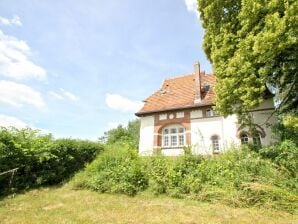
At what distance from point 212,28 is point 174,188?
322 inches

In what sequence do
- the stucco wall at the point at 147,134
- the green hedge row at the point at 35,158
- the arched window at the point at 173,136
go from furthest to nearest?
the stucco wall at the point at 147,134 < the arched window at the point at 173,136 < the green hedge row at the point at 35,158

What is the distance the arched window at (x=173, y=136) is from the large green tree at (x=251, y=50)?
31.8ft

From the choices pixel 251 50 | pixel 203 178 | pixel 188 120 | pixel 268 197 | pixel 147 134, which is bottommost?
pixel 268 197

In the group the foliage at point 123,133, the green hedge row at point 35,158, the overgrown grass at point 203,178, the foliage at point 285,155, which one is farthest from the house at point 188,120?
the foliage at point 123,133

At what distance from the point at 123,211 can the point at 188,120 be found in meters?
14.2

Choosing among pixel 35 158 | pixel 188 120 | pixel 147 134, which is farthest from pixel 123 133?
pixel 35 158

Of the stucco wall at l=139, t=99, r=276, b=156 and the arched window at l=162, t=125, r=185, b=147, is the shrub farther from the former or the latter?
the arched window at l=162, t=125, r=185, b=147

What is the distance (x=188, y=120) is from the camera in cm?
2075

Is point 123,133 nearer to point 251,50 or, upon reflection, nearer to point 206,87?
point 206,87

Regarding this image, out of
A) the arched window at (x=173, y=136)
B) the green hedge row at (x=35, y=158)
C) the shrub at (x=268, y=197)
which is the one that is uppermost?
the arched window at (x=173, y=136)

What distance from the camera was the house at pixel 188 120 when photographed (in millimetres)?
18641

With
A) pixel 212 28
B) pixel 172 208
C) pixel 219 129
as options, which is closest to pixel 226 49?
pixel 212 28

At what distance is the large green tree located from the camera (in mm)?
9141

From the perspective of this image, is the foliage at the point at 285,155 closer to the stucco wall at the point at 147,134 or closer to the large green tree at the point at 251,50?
the large green tree at the point at 251,50
